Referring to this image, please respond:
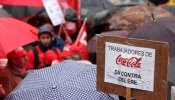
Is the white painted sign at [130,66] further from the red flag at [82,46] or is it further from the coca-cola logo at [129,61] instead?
the red flag at [82,46]

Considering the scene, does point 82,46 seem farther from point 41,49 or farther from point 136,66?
point 136,66

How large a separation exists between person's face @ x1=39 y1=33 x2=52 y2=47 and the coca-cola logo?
15.5 ft

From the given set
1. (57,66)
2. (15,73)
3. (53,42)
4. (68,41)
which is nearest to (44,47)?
(53,42)

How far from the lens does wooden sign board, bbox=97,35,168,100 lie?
14.3 ft

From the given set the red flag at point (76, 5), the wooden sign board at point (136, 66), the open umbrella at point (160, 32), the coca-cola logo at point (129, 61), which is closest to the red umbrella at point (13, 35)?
the open umbrella at point (160, 32)

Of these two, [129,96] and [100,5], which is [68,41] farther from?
[129,96]

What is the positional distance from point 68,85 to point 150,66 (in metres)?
1.03

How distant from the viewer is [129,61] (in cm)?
452

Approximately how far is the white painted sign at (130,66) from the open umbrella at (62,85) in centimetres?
47

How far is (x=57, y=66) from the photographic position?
554 cm

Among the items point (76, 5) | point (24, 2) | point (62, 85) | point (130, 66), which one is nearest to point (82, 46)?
point (24, 2)

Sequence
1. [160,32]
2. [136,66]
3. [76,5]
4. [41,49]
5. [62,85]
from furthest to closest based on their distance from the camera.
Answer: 1. [76,5]
2. [41,49]
3. [160,32]
4. [62,85]
5. [136,66]

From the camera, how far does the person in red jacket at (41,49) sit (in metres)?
8.77

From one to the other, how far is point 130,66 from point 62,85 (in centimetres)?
87
